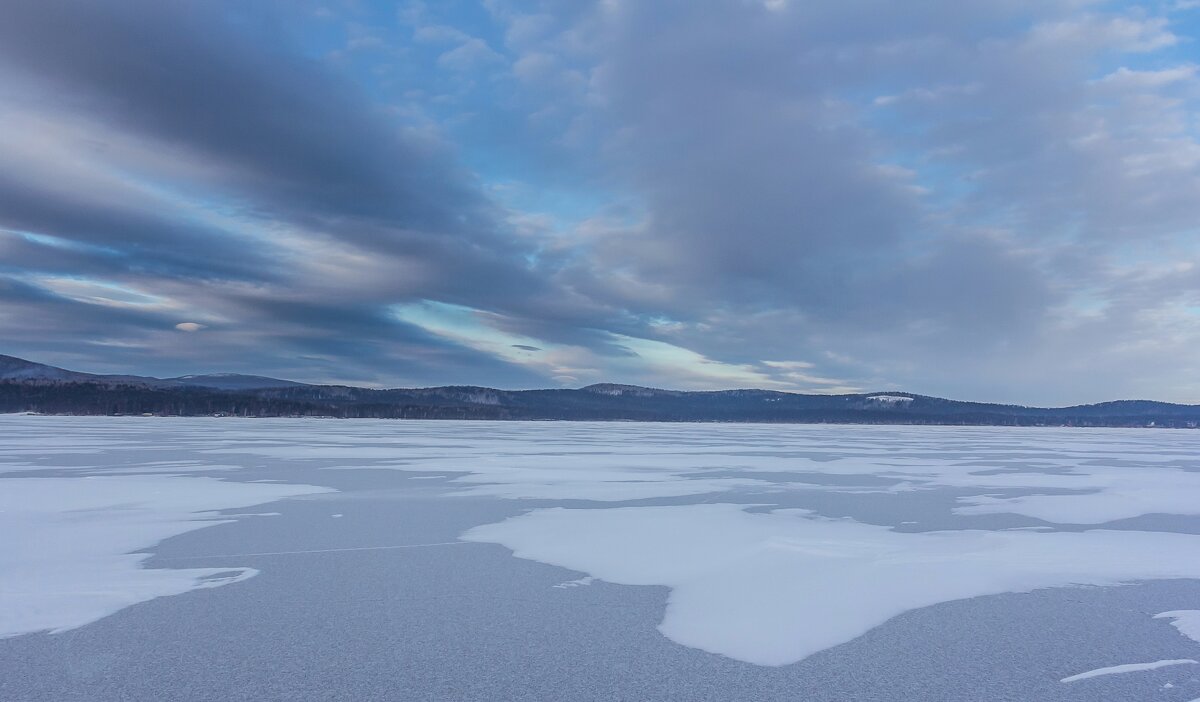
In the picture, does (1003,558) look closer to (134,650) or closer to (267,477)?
(134,650)

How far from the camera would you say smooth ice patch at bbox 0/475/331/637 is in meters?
4.57

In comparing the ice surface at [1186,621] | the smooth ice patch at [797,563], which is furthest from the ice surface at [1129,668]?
the smooth ice patch at [797,563]

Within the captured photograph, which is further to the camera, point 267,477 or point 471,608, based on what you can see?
point 267,477

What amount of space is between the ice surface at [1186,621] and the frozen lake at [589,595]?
0.02 metres

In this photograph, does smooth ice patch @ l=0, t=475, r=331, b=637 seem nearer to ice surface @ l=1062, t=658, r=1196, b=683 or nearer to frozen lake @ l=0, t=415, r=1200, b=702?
frozen lake @ l=0, t=415, r=1200, b=702

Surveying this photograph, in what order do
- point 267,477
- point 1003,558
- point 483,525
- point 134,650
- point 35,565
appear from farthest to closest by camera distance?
point 267,477
point 483,525
point 1003,558
point 35,565
point 134,650

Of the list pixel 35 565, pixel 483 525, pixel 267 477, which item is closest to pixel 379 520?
pixel 483 525

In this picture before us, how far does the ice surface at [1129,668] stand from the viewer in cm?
356

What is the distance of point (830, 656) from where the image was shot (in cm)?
386

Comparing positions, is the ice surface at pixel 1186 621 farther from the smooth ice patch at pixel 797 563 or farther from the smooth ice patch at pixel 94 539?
the smooth ice patch at pixel 94 539

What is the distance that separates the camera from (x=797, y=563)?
19.7ft

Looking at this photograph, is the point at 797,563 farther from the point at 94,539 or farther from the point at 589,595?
the point at 94,539

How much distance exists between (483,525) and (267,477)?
6533 millimetres

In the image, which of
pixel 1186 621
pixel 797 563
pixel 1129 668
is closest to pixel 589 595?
pixel 797 563
